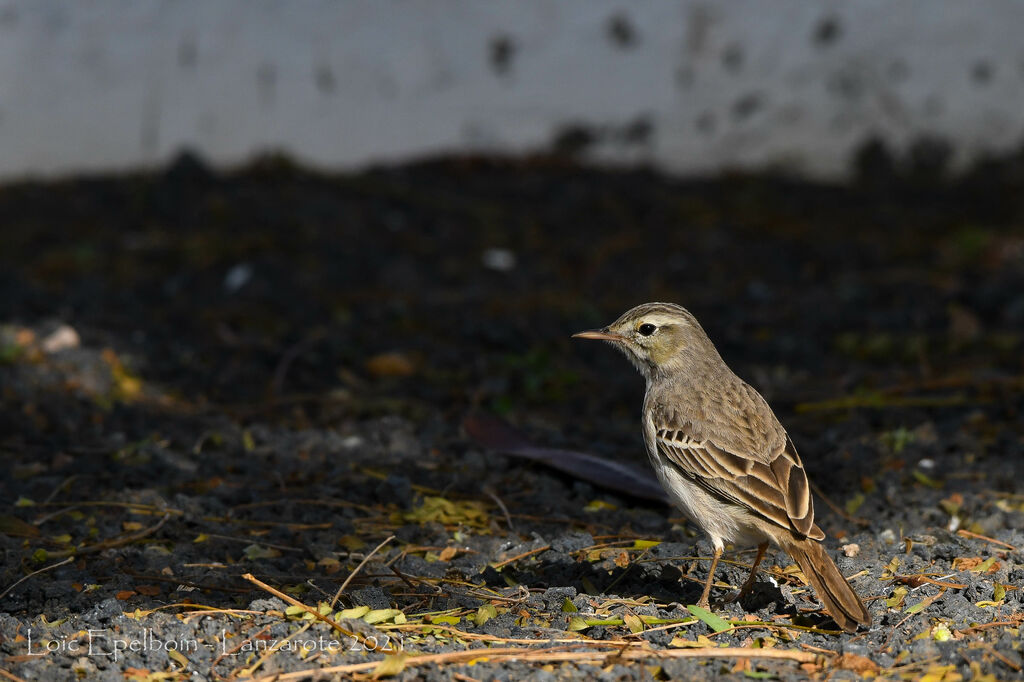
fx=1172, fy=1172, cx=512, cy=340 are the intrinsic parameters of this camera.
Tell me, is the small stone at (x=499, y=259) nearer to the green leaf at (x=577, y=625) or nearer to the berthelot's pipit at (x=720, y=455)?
the berthelot's pipit at (x=720, y=455)

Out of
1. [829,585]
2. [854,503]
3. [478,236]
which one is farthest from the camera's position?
[478,236]

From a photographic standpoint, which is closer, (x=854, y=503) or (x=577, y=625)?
(x=577, y=625)

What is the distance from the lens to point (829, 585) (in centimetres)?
338

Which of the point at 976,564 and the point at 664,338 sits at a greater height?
the point at 664,338

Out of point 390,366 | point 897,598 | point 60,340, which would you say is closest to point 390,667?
point 897,598

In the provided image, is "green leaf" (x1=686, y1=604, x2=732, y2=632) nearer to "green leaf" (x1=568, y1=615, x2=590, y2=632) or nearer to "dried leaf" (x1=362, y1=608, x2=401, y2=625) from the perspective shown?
"green leaf" (x1=568, y1=615, x2=590, y2=632)

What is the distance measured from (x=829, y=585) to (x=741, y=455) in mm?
554

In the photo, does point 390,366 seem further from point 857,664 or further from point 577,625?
point 857,664

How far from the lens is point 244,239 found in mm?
9242

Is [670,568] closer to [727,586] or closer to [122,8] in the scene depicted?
[727,586]

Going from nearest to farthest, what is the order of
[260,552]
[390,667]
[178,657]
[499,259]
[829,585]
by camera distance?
[390,667]
[178,657]
[829,585]
[260,552]
[499,259]

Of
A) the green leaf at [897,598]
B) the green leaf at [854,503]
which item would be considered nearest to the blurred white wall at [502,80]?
the green leaf at [854,503]

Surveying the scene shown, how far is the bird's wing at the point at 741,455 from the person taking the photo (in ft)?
11.8

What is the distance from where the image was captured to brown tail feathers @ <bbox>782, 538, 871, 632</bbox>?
3303mm
